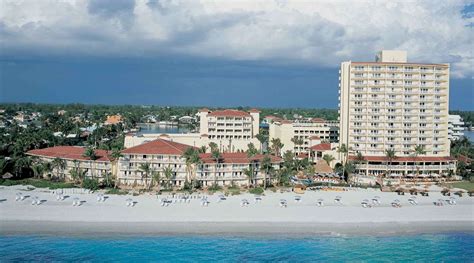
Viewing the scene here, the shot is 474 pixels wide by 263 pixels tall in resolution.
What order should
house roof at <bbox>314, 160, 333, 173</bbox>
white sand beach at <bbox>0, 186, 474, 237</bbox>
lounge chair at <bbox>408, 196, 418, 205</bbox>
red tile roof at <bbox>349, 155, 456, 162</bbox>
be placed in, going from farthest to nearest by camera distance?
red tile roof at <bbox>349, 155, 456, 162</bbox> < house roof at <bbox>314, 160, 333, 173</bbox> < lounge chair at <bbox>408, 196, 418, 205</bbox> < white sand beach at <bbox>0, 186, 474, 237</bbox>

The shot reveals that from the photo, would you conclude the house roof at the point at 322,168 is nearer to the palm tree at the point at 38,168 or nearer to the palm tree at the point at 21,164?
the palm tree at the point at 38,168

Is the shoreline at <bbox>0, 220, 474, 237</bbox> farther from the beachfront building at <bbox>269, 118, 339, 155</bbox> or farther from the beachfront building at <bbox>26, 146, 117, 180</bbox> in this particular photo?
the beachfront building at <bbox>269, 118, 339, 155</bbox>

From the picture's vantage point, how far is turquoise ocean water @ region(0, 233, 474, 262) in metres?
39.5

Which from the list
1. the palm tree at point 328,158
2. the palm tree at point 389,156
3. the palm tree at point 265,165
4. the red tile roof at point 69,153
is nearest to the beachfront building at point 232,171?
the palm tree at point 265,165

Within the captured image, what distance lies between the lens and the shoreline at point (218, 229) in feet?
148

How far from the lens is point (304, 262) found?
39094 millimetres

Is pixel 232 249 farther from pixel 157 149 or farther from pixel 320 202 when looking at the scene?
pixel 157 149

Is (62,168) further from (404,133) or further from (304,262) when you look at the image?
(404,133)

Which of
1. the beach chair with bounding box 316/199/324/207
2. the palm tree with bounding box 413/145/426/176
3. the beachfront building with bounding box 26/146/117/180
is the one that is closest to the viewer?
the beach chair with bounding box 316/199/324/207

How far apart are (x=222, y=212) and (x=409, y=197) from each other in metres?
25.7

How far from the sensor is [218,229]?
46.3m

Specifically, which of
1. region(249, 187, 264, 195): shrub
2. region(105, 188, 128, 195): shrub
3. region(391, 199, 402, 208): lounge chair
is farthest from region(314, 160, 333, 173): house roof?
region(105, 188, 128, 195): shrub

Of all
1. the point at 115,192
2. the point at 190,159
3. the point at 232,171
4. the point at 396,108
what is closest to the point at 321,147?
the point at 396,108

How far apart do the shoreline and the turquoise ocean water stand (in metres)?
1.15
